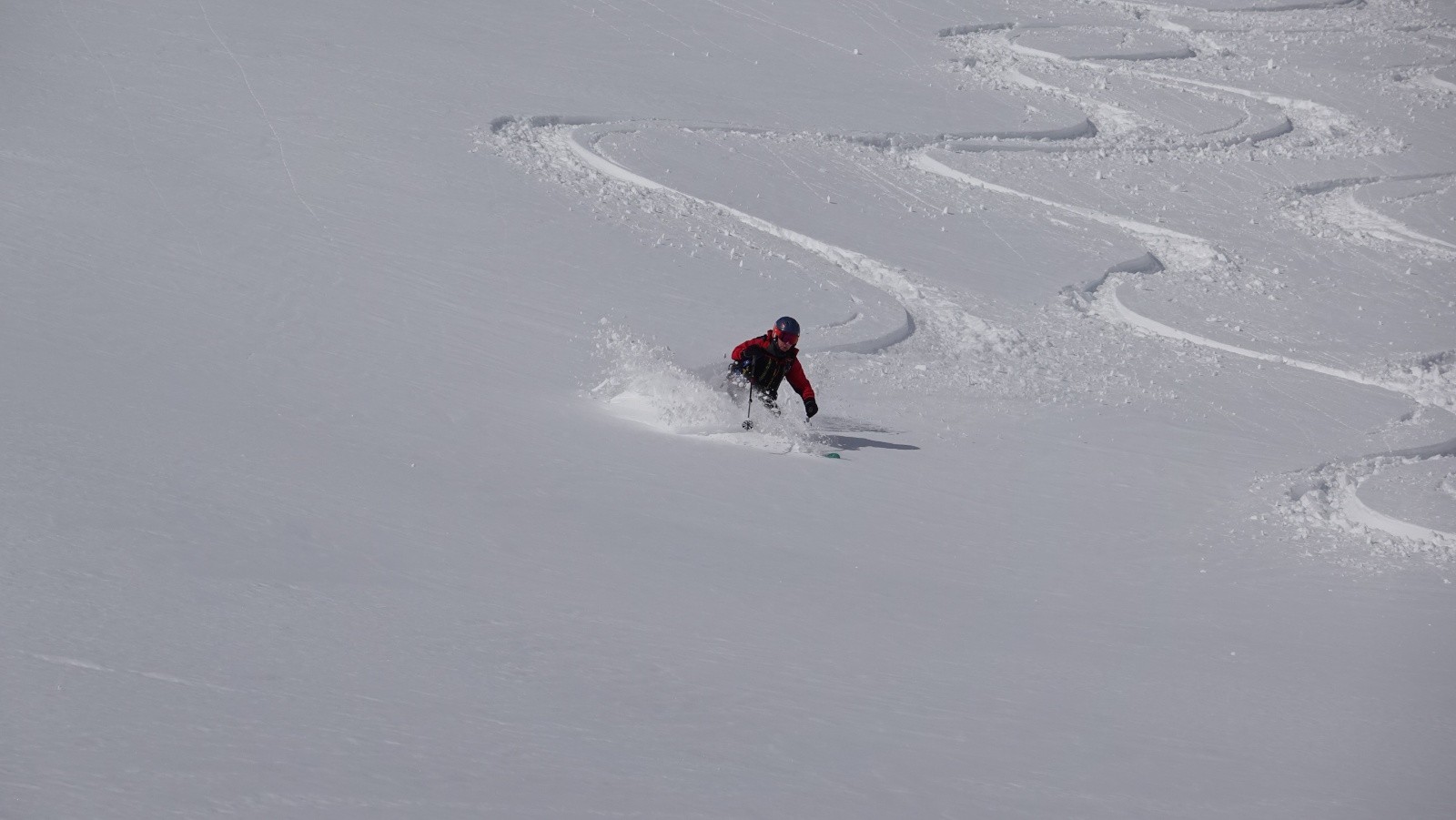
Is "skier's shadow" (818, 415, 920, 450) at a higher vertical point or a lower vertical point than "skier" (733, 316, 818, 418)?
lower

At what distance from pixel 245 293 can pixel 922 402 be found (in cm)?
473

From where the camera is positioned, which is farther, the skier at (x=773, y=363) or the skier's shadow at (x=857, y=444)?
the skier's shadow at (x=857, y=444)

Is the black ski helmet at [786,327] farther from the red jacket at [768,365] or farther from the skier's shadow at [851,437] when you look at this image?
the skier's shadow at [851,437]

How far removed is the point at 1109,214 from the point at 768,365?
322 inches

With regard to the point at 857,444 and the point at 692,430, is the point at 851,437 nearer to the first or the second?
the point at 857,444

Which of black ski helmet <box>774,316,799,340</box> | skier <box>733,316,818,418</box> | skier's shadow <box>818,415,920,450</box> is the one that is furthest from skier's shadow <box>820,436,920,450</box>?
black ski helmet <box>774,316,799,340</box>

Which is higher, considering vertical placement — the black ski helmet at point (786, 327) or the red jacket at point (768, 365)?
the black ski helmet at point (786, 327)

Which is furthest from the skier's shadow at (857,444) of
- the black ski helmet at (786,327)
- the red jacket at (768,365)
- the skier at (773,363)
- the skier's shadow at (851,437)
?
the black ski helmet at (786,327)

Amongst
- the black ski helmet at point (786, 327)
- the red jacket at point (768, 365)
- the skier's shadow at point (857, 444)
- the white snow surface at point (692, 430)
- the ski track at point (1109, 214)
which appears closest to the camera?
the white snow surface at point (692, 430)

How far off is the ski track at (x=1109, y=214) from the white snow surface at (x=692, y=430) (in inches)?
2.6

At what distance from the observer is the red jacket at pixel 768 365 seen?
25.4 feet

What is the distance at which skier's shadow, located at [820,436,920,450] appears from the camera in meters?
7.89

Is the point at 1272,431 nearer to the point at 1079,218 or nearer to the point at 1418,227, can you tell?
the point at 1079,218

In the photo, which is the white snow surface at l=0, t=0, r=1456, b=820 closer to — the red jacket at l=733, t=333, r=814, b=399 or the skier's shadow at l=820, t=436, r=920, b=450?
the skier's shadow at l=820, t=436, r=920, b=450
